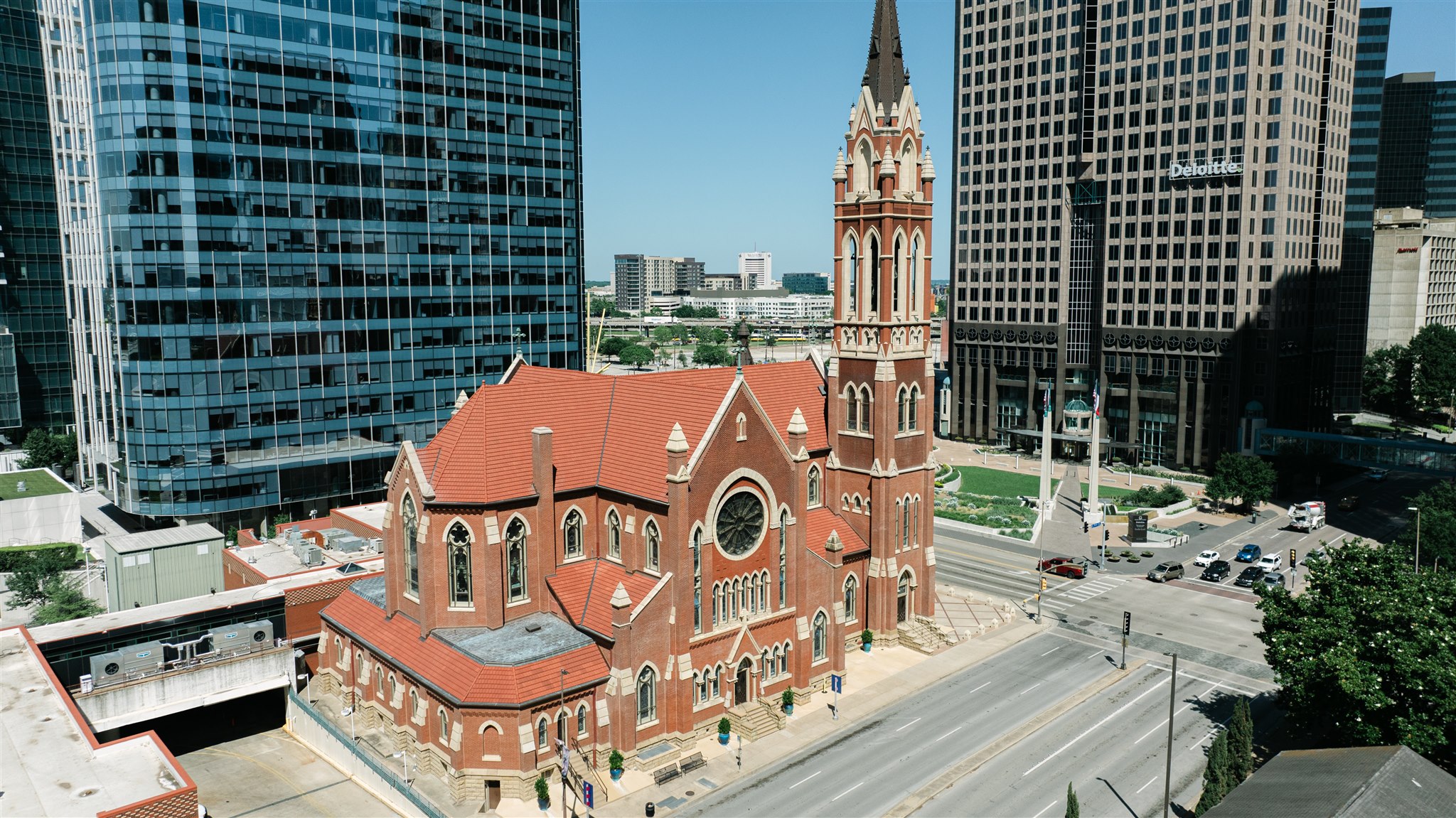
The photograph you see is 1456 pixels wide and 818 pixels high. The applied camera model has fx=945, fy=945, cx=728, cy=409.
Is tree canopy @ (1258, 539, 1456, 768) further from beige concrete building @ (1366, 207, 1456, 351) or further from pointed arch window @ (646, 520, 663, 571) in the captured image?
beige concrete building @ (1366, 207, 1456, 351)

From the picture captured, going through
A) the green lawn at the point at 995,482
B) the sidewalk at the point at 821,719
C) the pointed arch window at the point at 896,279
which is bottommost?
the sidewalk at the point at 821,719

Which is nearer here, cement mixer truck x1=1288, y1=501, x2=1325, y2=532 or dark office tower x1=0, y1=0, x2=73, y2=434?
cement mixer truck x1=1288, y1=501, x2=1325, y2=532

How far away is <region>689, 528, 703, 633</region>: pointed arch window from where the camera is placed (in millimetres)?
48156

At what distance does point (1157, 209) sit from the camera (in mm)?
116688

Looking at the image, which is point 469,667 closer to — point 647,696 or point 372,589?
point 647,696

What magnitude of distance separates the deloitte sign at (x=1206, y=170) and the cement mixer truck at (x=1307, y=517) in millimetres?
40363

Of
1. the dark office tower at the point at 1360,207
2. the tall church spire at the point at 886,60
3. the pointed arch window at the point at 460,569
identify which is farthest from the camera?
the dark office tower at the point at 1360,207

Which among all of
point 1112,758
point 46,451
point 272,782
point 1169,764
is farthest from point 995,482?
point 46,451

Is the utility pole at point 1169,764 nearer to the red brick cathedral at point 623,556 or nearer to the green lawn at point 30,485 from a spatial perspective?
the red brick cathedral at point 623,556

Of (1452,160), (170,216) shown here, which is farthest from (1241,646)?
Answer: (1452,160)

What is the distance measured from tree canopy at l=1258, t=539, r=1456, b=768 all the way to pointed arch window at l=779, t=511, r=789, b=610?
2366 centimetres

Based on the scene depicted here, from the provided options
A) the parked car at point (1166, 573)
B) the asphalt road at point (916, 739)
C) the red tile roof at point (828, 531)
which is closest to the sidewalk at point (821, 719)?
the asphalt road at point (916, 739)

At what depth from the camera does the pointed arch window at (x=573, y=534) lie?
51.3 m

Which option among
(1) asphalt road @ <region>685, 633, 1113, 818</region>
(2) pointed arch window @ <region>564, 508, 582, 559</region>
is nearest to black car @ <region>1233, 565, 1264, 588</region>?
(1) asphalt road @ <region>685, 633, 1113, 818</region>
